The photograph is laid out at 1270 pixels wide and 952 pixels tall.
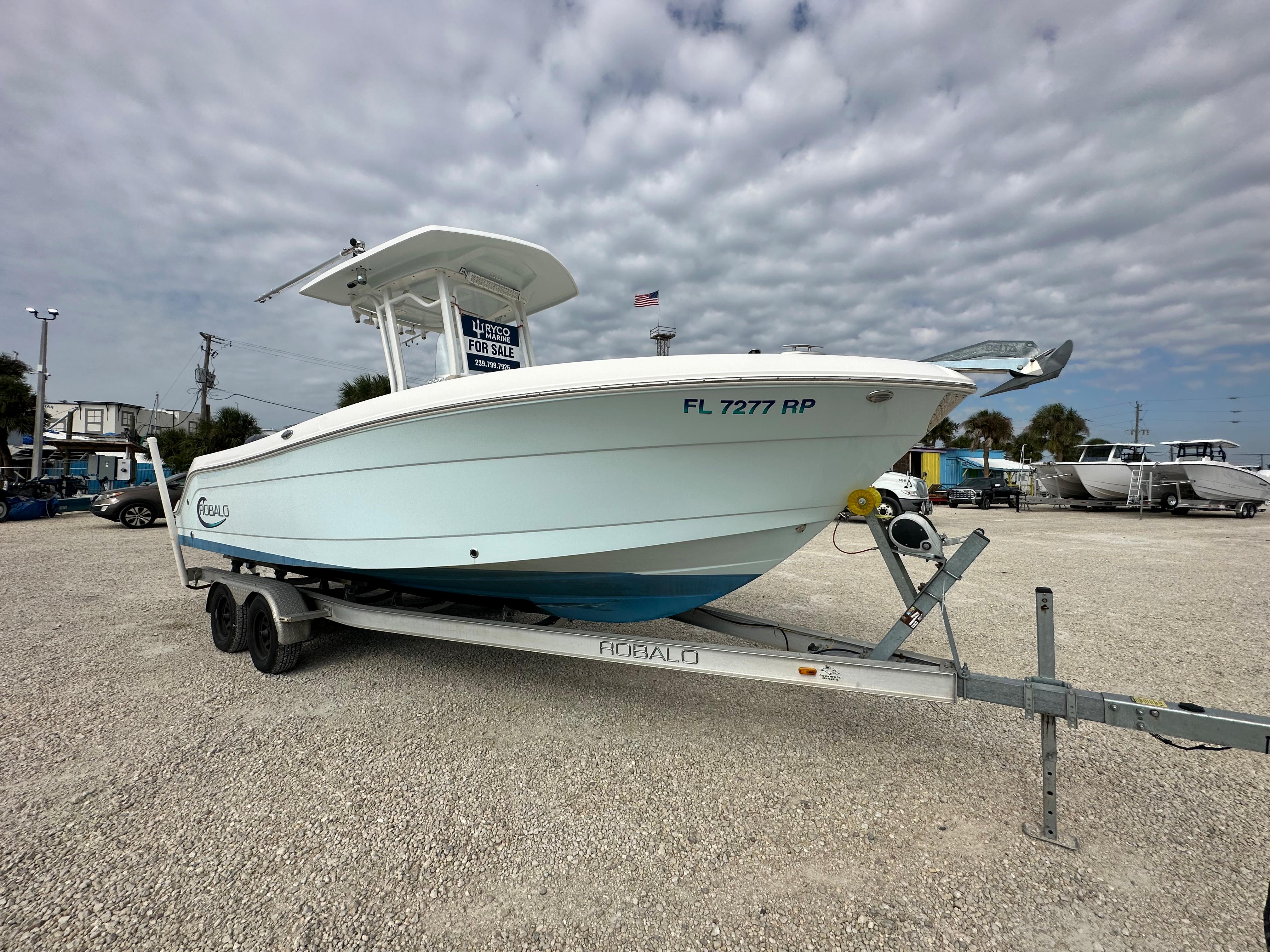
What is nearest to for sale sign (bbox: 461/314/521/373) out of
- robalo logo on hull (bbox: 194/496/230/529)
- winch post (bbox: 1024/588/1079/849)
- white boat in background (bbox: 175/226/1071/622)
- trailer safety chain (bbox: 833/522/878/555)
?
white boat in background (bbox: 175/226/1071/622)

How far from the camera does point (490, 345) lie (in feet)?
12.8

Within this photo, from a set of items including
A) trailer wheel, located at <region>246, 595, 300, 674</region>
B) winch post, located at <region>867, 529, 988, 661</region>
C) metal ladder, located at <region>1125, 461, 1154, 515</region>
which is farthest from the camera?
metal ladder, located at <region>1125, 461, 1154, 515</region>

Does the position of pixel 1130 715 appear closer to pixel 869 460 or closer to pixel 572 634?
pixel 869 460

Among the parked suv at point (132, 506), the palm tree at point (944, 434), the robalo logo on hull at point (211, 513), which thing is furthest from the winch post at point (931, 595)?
the palm tree at point (944, 434)

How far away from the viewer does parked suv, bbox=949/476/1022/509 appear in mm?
21094

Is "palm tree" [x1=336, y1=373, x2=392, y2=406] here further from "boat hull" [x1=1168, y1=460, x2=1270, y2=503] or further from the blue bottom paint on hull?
"boat hull" [x1=1168, y1=460, x2=1270, y2=503]

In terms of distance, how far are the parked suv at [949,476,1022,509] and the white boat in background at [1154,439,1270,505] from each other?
4620mm

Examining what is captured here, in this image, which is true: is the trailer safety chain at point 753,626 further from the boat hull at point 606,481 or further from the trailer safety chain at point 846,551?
the trailer safety chain at point 846,551

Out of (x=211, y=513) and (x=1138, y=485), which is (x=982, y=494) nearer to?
(x=1138, y=485)

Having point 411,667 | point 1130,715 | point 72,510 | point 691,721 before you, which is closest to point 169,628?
point 411,667

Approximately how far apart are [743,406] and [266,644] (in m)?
3.51

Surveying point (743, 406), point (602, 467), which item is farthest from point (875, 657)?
point (602, 467)

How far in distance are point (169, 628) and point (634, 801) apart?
457 centimetres

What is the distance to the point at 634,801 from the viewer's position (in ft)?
7.47
